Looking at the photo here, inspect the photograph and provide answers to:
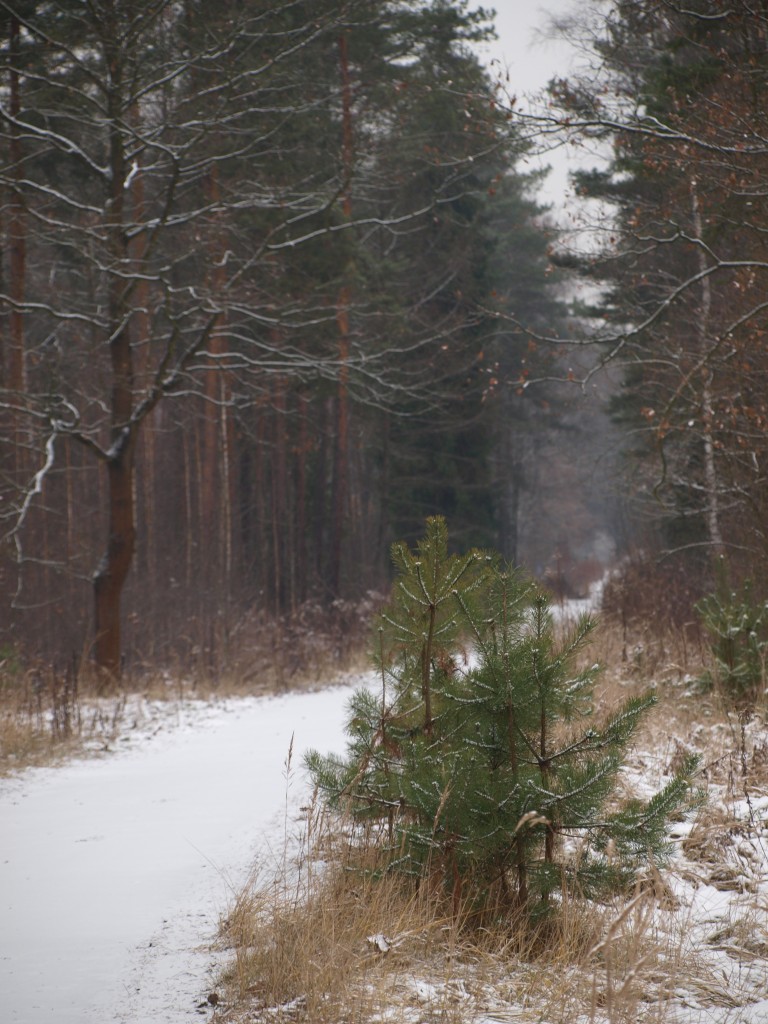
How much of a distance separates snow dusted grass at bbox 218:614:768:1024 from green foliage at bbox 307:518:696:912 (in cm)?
14

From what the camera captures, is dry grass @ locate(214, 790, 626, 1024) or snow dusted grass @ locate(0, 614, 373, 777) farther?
snow dusted grass @ locate(0, 614, 373, 777)

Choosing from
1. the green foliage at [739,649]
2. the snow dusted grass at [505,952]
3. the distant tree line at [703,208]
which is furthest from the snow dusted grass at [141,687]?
the distant tree line at [703,208]

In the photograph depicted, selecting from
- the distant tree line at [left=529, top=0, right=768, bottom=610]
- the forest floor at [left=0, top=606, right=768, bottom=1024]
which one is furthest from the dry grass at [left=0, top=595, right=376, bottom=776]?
the distant tree line at [left=529, top=0, right=768, bottom=610]

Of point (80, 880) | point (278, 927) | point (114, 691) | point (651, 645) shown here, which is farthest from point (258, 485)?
point (278, 927)

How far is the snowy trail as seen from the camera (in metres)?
3.35

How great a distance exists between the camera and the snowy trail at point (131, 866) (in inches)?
132

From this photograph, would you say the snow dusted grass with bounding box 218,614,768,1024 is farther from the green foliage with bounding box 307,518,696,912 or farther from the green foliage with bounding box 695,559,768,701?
the green foliage with bounding box 695,559,768,701

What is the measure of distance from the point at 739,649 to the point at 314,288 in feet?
32.4

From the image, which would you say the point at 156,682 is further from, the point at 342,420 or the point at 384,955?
the point at 342,420

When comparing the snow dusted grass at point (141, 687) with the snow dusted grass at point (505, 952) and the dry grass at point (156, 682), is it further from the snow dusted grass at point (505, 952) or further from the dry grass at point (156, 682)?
the snow dusted grass at point (505, 952)

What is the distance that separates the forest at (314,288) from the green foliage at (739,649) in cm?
137

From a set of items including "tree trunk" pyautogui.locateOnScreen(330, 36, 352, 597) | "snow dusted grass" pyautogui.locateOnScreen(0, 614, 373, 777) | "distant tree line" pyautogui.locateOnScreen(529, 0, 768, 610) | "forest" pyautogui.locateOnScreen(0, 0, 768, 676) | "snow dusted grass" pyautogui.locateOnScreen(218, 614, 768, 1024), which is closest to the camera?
"snow dusted grass" pyautogui.locateOnScreen(218, 614, 768, 1024)

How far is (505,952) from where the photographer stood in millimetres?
3387

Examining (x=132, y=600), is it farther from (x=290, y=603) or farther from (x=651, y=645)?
(x=651, y=645)
